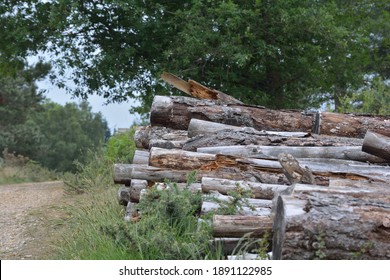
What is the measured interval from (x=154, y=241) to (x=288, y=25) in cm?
1000

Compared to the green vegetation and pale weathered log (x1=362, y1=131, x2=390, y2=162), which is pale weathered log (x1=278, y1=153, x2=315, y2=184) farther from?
pale weathered log (x1=362, y1=131, x2=390, y2=162)

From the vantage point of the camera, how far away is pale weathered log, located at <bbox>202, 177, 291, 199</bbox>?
5.61 m

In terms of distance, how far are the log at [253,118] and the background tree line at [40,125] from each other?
28.5ft

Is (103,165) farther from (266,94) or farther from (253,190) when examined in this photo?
(253,190)

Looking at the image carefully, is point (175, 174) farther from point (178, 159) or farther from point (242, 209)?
point (242, 209)

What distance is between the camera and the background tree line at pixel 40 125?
3352cm

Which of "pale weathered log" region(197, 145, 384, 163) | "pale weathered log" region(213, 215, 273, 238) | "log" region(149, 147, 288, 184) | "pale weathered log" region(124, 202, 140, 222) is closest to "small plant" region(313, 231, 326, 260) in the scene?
"pale weathered log" region(213, 215, 273, 238)

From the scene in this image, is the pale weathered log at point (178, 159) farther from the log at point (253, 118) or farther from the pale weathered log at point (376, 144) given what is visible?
the pale weathered log at point (376, 144)

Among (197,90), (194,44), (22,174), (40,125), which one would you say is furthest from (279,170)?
(40,125)

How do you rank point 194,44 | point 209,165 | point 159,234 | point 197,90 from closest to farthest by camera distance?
point 159,234
point 209,165
point 197,90
point 194,44

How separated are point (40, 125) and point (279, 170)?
155ft

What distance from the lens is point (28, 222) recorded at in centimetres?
1050

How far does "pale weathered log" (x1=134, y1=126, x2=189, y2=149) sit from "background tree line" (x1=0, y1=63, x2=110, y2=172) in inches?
322

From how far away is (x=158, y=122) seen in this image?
25.7 feet
